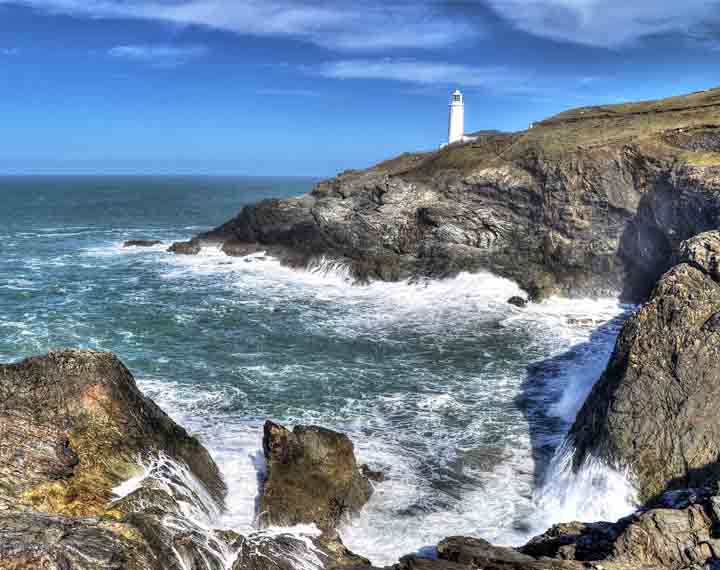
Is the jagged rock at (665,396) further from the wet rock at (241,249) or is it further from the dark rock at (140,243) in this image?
the dark rock at (140,243)

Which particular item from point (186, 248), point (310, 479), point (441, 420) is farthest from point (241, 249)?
point (310, 479)

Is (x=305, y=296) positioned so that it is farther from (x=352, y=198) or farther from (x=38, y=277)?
(x=38, y=277)

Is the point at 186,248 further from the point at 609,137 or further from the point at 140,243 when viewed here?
the point at 609,137

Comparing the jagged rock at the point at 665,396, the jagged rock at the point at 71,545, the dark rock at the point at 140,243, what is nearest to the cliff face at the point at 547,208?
the dark rock at the point at 140,243

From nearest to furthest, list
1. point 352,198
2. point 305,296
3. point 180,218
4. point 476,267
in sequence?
point 305,296
point 476,267
point 352,198
point 180,218

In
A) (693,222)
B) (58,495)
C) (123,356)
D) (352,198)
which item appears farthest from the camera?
(352,198)

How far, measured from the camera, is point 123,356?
102 feet

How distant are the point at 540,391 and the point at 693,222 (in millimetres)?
19096

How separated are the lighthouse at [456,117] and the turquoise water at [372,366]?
120 feet

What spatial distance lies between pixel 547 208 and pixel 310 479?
3545 centimetres

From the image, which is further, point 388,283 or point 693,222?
point 388,283

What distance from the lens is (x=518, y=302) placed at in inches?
1647

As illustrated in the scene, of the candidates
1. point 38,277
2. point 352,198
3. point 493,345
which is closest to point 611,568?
point 493,345

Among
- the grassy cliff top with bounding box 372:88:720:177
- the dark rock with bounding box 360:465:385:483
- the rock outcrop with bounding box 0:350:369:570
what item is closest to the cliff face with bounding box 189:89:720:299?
the grassy cliff top with bounding box 372:88:720:177
